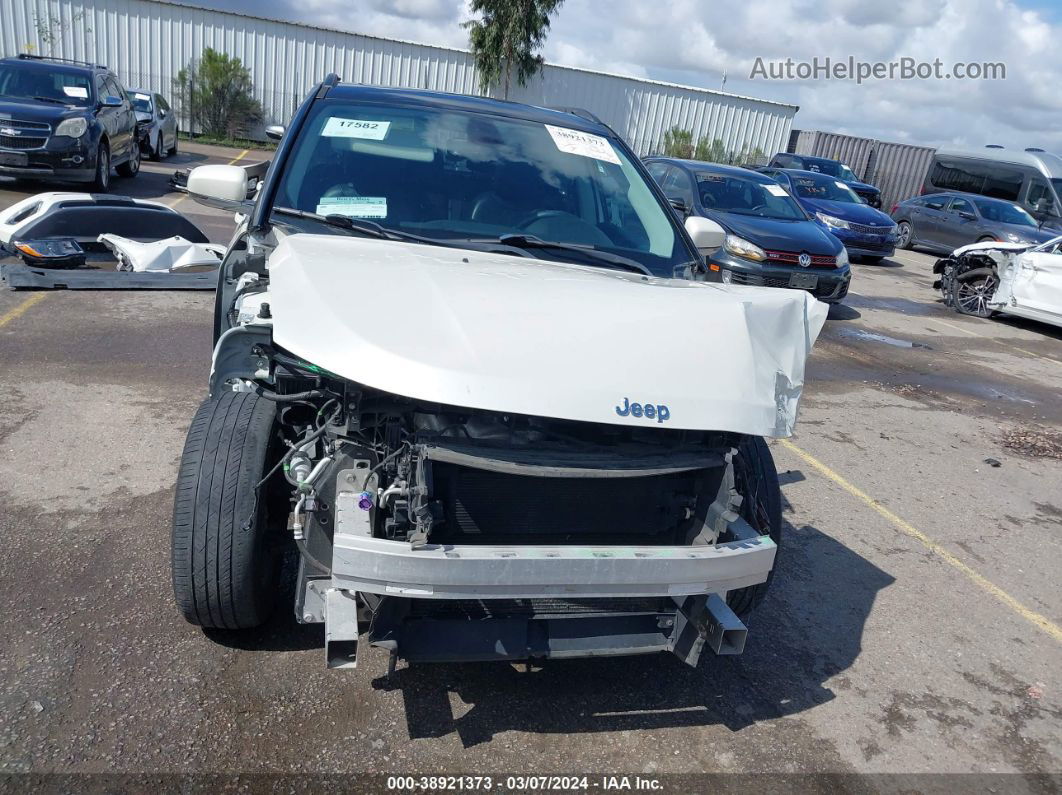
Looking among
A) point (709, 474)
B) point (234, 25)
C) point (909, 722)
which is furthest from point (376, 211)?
point (234, 25)

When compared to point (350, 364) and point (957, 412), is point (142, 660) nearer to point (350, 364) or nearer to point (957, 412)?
point (350, 364)

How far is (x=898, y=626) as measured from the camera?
3.97 meters

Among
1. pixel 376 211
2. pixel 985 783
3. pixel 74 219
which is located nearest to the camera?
pixel 985 783

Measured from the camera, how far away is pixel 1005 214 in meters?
18.0

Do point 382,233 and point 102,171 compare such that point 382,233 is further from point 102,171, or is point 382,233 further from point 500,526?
point 102,171

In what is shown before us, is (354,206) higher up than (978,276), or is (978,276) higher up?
(354,206)

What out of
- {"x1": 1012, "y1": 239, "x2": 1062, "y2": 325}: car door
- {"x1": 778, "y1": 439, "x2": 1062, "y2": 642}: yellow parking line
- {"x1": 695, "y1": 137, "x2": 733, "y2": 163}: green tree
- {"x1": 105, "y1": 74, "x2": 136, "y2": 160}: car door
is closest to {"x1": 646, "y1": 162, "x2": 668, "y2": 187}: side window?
{"x1": 1012, "y1": 239, "x2": 1062, "y2": 325}: car door

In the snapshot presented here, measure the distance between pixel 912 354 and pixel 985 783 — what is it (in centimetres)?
766

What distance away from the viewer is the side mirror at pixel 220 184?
3.92 m

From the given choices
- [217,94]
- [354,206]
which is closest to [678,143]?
[217,94]

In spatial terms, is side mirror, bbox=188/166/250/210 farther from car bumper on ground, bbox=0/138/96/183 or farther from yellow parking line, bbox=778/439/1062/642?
car bumper on ground, bbox=0/138/96/183

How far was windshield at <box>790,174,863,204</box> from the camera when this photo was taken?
57.1ft

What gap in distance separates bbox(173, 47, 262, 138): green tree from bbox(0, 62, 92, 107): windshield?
14.3 meters

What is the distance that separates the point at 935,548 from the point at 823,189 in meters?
14.2
